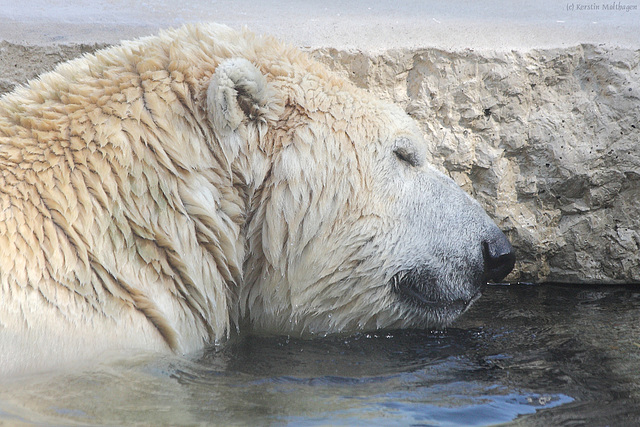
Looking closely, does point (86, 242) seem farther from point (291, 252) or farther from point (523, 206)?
point (523, 206)

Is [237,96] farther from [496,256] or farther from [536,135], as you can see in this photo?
[536,135]

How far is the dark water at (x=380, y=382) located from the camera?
6.55 feet

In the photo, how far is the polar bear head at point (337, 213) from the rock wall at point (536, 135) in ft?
2.84

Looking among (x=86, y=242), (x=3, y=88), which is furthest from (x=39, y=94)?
(x=3, y=88)

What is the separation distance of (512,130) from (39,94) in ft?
7.60

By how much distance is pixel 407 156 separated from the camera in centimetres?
281

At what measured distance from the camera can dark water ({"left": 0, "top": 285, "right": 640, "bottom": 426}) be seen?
200 centimetres

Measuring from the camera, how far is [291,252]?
8.66ft

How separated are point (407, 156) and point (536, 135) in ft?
3.86

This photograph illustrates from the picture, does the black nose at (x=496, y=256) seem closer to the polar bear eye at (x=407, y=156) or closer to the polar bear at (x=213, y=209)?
the polar bear at (x=213, y=209)

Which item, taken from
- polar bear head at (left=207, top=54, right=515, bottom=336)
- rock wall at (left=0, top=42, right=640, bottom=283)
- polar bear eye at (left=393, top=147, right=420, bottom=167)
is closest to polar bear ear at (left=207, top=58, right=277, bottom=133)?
polar bear head at (left=207, top=54, right=515, bottom=336)

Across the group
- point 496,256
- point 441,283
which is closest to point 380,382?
point 441,283

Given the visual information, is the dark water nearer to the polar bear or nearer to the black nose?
the polar bear

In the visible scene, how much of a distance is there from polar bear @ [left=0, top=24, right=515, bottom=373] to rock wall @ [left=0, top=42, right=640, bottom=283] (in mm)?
876
